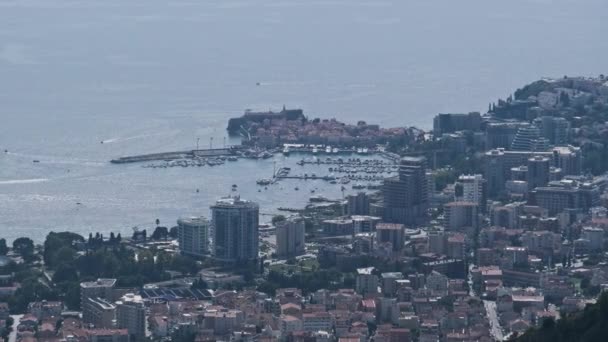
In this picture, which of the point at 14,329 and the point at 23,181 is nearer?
the point at 14,329

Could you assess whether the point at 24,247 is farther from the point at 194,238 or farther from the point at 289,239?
the point at 289,239

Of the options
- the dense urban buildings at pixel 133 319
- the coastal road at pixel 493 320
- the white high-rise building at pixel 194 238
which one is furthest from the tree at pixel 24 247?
the coastal road at pixel 493 320

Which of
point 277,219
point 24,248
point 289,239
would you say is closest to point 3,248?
point 24,248

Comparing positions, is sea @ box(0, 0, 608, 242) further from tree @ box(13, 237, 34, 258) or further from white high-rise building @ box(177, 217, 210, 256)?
white high-rise building @ box(177, 217, 210, 256)

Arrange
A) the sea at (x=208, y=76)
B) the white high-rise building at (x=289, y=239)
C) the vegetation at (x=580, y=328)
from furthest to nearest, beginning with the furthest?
the sea at (x=208, y=76)
the white high-rise building at (x=289, y=239)
the vegetation at (x=580, y=328)

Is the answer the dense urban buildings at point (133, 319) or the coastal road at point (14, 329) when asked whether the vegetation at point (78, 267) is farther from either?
the dense urban buildings at point (133, 319)
